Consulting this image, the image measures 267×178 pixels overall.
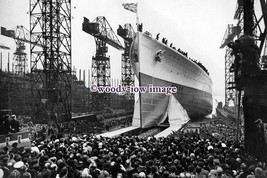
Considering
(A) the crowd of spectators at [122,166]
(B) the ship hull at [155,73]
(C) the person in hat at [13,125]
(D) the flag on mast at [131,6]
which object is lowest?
(A) the crowd of spectators at [122,166]

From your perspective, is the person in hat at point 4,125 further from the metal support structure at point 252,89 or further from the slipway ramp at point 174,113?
the slipway ramp at point 174,113

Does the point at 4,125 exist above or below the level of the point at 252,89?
below

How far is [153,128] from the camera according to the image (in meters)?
23.1

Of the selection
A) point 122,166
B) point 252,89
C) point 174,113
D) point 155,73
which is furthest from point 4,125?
point 174,113

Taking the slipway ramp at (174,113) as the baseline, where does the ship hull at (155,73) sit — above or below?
above

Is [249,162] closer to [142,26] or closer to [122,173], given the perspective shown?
[122,173]

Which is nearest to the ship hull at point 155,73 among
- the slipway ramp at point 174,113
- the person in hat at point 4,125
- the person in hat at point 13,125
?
the slipway ramp at point 174,113

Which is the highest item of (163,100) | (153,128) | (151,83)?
(151,83)

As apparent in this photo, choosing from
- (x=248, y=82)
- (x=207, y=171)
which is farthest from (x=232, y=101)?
(x=207, y=171)

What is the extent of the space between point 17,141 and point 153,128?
13.6 meters

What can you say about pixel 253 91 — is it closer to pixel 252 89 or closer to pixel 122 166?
pixel 252 89

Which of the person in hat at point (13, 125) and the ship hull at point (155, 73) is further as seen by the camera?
the ship hull at point (155, 73)

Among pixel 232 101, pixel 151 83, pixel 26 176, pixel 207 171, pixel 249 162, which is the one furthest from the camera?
pixel 232 101

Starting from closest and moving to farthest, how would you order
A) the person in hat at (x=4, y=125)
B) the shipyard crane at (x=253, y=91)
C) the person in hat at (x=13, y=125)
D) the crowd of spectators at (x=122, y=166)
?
the crowd of spectators at (x=122, y=166) < the shipyard crane at (x=253, y=91) < the person in hat at (x=4, y=125) < the person in hat at (x=13, y=125)
